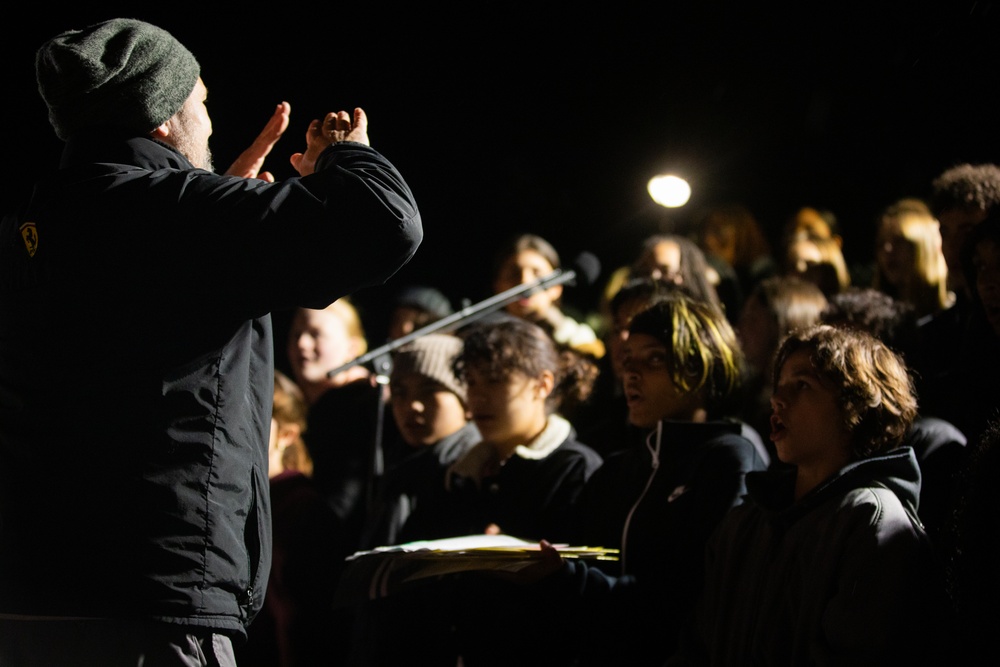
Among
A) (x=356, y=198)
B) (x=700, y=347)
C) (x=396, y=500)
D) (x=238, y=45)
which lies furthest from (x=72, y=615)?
(x=238, y=45)

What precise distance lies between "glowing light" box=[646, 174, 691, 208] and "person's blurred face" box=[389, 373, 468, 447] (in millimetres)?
1763

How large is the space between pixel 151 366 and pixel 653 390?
1.53 meters

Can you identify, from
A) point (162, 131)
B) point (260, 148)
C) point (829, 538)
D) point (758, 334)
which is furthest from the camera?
point (758, 334)

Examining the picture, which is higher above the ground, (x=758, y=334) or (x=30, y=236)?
(x=30, y=236)

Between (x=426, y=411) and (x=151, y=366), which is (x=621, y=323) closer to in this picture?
(x=426, y=411)

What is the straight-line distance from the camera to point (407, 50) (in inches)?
179

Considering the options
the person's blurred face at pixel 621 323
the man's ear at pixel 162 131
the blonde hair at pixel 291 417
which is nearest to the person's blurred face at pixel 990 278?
the person's blurred face at pixel 621 323

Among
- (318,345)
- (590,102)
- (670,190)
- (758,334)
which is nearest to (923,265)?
(758,334)

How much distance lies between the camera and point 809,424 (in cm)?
222

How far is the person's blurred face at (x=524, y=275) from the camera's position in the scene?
4.35 m

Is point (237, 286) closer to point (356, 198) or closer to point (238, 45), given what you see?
point (356, 198)

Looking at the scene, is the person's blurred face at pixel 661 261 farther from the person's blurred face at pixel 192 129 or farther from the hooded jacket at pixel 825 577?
the person's blurred face at pixel 192 129

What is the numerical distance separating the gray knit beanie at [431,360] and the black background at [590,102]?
1.05m

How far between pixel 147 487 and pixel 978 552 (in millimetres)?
1475
